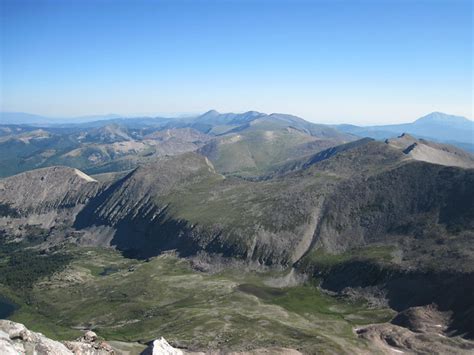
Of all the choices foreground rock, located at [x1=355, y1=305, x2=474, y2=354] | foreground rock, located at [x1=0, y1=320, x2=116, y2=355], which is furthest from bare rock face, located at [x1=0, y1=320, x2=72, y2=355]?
foreground rock, located at [x1=355, y1=305, x2=474, y2=354]

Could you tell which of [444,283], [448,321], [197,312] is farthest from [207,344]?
[444,283]

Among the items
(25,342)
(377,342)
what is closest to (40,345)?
(25,342)

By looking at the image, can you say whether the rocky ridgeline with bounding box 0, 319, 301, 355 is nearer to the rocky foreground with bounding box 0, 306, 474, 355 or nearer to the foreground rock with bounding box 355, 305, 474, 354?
the rocky foreground with bounding box 0, 306, 474, 355

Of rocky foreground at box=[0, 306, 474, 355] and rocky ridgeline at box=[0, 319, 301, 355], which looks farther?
rocky foreground at box=[0, 306, 474, 355]

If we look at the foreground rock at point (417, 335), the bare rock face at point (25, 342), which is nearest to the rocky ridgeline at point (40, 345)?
the bare rock face at point (25, 342)

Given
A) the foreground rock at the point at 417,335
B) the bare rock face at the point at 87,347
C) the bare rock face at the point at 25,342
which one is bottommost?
the foreground rock at the point at 417,335

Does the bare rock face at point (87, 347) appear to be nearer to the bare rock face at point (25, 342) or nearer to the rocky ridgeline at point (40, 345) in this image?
the rocky ridgeline at point (40, 345)

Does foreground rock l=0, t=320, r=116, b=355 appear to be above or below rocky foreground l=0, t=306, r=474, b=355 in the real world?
above

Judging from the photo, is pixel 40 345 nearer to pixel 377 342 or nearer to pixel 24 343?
pixel 24 343

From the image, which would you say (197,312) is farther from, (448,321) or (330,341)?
(448,321)
